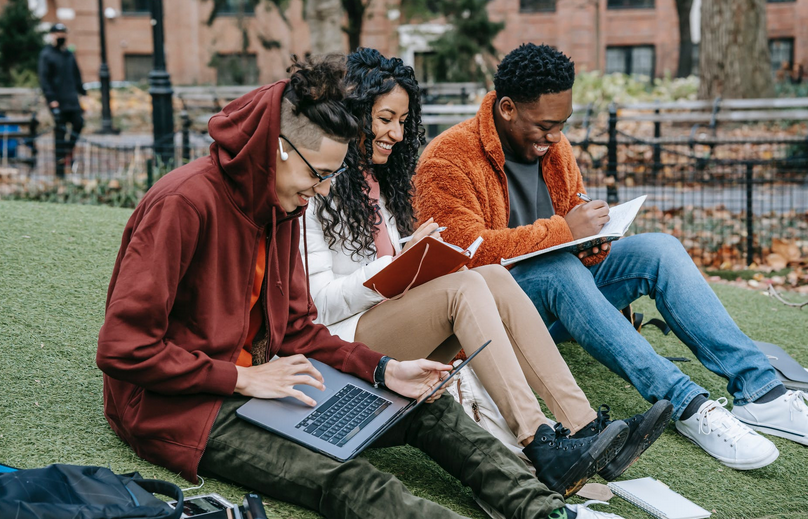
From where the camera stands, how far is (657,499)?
2.89 m

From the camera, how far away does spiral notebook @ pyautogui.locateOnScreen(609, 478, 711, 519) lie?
2.80m

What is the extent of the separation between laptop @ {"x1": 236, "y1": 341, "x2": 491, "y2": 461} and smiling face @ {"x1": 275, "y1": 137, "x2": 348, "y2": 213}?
623 mm

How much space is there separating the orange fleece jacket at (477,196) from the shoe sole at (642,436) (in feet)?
3.00

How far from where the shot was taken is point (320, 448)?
2.34 metres

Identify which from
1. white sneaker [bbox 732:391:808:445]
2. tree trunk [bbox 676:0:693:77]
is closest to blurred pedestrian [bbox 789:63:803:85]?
tree trunk [bbox 676:0:693:77]

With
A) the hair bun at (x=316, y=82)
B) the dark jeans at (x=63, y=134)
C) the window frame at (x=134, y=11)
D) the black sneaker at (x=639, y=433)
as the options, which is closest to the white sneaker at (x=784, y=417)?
the black sneaker at (x=639, y=433)

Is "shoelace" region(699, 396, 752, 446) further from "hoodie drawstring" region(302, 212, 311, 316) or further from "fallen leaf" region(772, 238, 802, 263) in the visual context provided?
"fallen leaf" region(772, 238, 802, 263)

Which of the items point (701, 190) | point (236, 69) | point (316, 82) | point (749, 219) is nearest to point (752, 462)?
point (316, 82)

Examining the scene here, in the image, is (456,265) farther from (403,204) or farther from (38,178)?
(38,178)

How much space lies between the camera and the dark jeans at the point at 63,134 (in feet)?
29.8

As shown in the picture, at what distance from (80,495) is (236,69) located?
23.9 meters

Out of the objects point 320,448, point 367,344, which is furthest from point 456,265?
point 320,448

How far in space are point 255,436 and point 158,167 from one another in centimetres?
613

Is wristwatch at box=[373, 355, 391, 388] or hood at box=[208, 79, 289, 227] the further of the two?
wristwatch at box=[373, 355, 391, 388]
